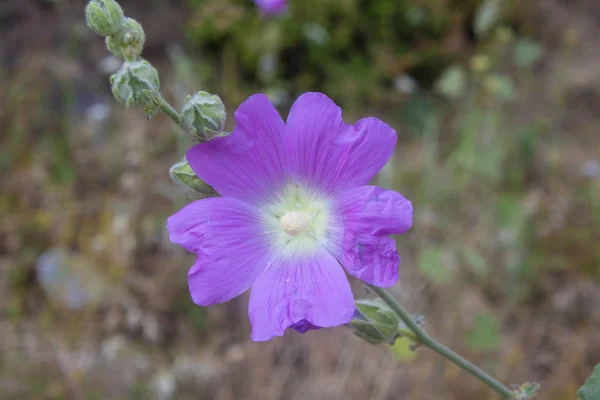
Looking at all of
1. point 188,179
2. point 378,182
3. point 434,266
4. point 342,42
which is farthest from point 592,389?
point 342,42

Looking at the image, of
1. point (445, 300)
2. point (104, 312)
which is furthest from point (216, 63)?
point (445, 300)

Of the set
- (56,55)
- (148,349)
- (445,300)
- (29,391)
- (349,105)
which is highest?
(56,55)

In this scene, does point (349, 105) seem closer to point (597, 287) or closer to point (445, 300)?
point (445, 300)

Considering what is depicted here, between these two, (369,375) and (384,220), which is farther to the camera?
(369,375)

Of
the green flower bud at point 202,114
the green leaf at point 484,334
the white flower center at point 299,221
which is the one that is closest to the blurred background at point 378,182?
the green leaf at point 484,334

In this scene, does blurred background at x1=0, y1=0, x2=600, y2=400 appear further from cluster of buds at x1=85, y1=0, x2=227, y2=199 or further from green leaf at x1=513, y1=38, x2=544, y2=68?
cluster of buds at x1=85, y1=0, x2=227, y2=199

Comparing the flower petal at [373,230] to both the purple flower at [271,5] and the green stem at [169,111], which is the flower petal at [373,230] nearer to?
the green stem at [169,111]

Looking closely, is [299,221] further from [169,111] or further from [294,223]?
[169,111]
